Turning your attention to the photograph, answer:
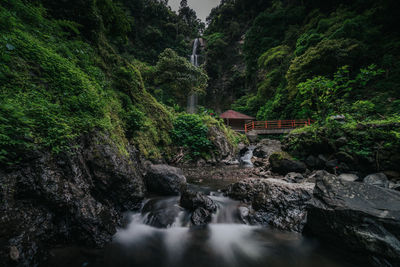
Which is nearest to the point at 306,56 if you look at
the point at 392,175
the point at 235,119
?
the point at 392,175

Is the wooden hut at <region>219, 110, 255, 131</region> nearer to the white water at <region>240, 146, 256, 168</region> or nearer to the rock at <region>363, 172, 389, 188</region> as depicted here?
the white water at <region>240, 146, 256, 168</region>

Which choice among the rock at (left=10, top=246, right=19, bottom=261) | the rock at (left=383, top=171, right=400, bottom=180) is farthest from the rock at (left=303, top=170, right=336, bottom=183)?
the rock at (left=10, top=246, right=19, bottom=261)

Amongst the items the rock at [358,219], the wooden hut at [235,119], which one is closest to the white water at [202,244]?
the rock at [358,219]

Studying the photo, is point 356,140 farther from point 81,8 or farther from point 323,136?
point 81,8

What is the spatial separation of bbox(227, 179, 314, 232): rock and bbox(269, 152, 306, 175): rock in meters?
2.97

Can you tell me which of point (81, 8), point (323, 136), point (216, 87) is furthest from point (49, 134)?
point (216, 87)

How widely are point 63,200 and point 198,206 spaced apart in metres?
2.60

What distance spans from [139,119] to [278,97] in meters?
17.6

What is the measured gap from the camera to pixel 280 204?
3.50m

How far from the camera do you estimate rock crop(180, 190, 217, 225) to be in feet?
11.3

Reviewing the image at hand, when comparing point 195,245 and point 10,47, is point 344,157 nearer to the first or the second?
point 195,245

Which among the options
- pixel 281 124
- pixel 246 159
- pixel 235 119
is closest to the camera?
pixel 246 159

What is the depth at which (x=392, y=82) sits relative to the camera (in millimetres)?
8914

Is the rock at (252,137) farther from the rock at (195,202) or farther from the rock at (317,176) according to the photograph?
the rock at (195,202)
